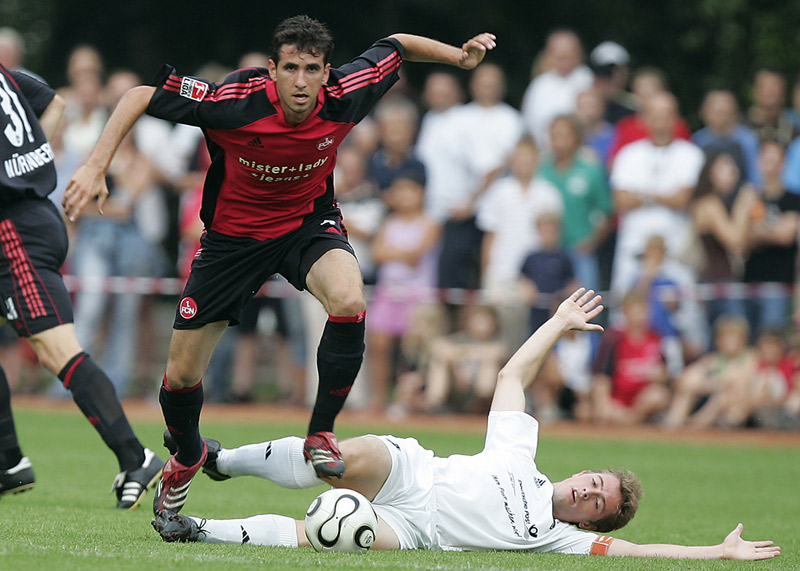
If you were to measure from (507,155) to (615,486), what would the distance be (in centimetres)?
803

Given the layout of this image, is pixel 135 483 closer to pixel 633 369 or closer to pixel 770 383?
pixel 633 369

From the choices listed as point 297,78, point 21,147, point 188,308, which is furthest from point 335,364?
point 21,147

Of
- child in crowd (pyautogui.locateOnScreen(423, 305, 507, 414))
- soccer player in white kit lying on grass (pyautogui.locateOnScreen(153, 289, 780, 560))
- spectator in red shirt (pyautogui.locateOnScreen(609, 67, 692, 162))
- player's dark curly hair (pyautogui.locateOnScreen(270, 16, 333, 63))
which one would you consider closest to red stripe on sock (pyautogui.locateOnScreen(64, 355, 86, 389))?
soccer player in white kit lying on grass (pyautogui.locateOnScreen(153, 289, 780, 560))

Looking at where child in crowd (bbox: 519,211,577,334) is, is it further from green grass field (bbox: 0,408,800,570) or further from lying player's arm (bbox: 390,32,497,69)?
lying player's arm (bbox: 390,32,497,69)

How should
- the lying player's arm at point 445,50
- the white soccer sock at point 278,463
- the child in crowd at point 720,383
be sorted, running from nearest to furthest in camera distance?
the white soccer sock at point 278,463
the lying player's arm at point 445,50
the child in crowd at point 720,383

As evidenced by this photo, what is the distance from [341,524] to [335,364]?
88cm

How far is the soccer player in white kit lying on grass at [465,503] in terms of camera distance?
616cm

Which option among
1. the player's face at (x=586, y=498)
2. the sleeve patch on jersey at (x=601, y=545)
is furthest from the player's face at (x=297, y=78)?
the sleeve patch on jersey at (x=601, y=545)

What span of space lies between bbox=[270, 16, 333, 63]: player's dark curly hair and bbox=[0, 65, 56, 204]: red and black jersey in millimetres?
2178

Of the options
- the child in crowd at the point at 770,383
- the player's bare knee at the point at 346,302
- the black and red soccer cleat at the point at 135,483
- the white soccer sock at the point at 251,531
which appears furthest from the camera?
the child in crowd at the point at 770,383

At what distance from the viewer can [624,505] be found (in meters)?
6.59

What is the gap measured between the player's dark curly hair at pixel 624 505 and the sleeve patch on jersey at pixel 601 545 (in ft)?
0.72

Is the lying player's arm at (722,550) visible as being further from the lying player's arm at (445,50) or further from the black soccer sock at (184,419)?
the lying player's arm at (445,50)

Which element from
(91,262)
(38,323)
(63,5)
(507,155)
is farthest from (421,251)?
(63,5)
